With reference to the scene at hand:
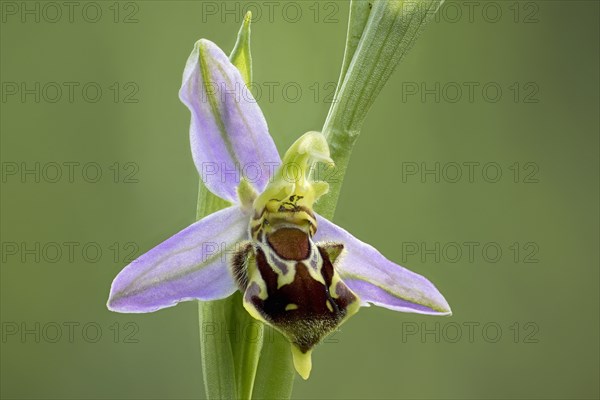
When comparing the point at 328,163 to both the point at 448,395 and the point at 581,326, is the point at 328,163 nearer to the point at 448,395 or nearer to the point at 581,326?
the point at 448,395

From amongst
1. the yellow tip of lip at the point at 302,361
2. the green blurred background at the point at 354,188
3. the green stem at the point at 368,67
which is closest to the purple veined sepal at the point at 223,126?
the green stem at the point at 368,67

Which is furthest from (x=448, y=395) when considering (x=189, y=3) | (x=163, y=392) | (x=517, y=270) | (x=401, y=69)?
(x=189, y=3)

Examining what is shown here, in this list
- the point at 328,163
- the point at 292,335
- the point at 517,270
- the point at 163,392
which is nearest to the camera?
the point at 292,335

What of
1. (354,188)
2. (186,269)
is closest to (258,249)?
(186,269)

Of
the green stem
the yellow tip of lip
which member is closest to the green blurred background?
the green stem

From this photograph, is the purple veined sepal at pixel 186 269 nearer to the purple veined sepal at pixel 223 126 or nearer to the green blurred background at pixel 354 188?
the purple veined sepal at pixel 223 126

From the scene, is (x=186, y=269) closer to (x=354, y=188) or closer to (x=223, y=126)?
(x=223, y=126)
